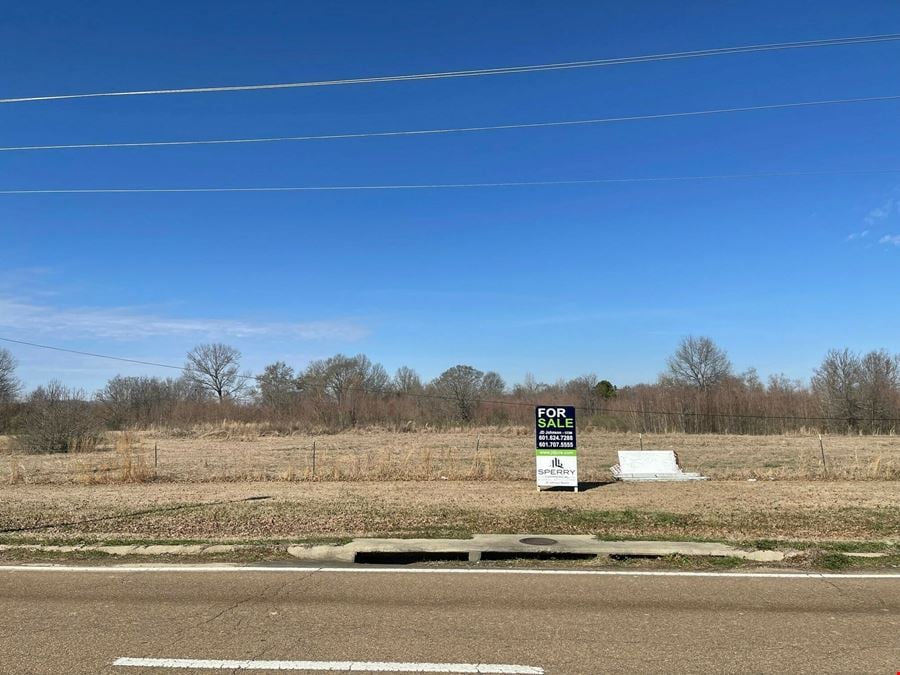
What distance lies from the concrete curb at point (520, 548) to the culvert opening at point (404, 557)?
0.03 metres

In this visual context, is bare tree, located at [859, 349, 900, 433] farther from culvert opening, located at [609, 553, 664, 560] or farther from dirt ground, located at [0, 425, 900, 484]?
culvert opening, located at [609, 553, 664, 560]

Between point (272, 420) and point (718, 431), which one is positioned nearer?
point (718, 431)

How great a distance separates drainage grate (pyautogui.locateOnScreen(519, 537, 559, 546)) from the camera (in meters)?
8.58

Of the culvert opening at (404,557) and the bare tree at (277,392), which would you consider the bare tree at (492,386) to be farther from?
the culvert opening at (404,557)

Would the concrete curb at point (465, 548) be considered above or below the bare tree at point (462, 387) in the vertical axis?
below

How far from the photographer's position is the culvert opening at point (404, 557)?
8102mm

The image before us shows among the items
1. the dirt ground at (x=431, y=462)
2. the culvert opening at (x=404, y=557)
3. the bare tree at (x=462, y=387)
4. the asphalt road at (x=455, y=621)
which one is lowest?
the culvert opening at (x=404, y=557)

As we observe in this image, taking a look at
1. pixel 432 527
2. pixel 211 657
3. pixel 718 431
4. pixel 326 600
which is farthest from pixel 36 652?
pixel 718 431

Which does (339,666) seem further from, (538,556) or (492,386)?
(492,386)

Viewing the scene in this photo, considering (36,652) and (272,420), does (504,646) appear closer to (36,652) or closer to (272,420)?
(36,652)

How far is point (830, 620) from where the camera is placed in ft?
17.5

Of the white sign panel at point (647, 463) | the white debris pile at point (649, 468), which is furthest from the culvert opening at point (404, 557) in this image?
the white sign panel at point (647, 463)

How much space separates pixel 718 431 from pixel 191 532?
43.9 meters

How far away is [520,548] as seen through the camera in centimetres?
830
